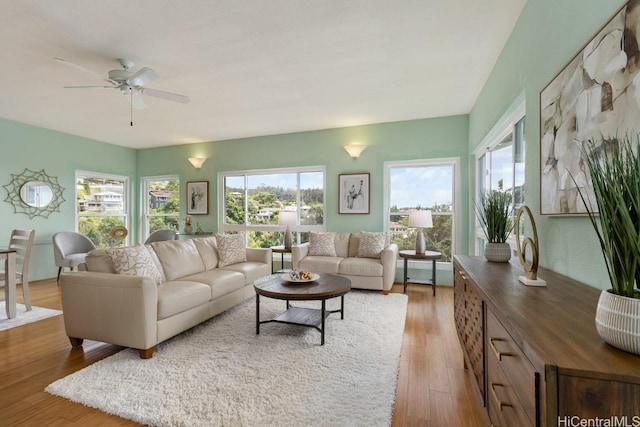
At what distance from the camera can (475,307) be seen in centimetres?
159

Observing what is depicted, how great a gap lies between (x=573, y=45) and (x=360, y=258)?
357cm

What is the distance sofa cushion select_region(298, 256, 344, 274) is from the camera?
14.6 feet

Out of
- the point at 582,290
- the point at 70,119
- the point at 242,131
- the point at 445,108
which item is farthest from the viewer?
the point at 242,131

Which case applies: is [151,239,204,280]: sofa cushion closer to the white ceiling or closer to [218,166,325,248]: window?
the white ceiling

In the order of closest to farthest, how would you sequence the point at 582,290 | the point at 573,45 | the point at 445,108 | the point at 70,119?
the point at 582,290 → the point at 573,45 → the point at 445,108 → the point at 70,119

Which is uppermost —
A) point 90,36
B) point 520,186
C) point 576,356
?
point 90,36

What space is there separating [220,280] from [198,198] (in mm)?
3696

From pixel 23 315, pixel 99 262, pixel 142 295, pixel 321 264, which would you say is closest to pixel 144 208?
pixel 23 315

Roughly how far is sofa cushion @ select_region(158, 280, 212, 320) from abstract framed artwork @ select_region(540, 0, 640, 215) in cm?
286

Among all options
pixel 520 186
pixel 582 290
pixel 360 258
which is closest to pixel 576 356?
pixel 582 290

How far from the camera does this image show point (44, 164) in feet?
17.3

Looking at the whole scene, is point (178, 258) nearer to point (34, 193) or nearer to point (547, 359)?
point (547, 359)

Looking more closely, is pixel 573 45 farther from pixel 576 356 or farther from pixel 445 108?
pixel 445 108

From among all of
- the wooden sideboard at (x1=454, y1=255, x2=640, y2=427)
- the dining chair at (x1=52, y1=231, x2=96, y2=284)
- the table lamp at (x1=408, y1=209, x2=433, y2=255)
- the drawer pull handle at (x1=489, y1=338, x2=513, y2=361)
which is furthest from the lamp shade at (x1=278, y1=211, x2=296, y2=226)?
the drawer pull handle at (x1=489, y1=338, x2=513, y2=361)
